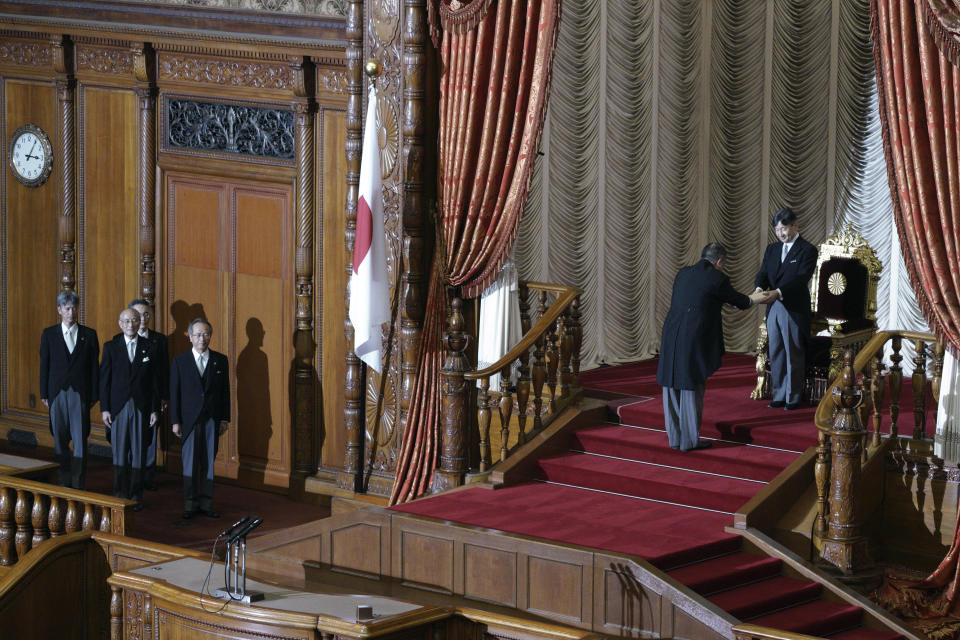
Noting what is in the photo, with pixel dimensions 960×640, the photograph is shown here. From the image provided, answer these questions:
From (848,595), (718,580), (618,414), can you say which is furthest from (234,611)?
(618,414)

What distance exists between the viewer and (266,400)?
1145cm

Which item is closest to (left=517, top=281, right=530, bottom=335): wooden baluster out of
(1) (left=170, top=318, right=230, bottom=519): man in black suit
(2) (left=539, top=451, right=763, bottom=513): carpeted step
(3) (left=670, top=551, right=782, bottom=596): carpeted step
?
(2) (left=539, top=451, right=763, bottom=513): carpeted step

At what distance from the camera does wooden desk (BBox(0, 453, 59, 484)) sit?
29.7ft

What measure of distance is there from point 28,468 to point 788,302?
4736 mm

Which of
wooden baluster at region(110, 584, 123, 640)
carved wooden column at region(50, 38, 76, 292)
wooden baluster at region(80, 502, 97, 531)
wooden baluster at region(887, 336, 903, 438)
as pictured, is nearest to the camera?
wooden baluster at region(110, 584, 123, 640)

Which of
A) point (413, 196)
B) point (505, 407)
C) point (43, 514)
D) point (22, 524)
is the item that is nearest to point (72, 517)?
point (43, 514)

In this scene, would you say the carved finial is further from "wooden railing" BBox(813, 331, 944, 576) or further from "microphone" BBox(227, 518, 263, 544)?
"microphone" BBox(227, 518, 263, 544)

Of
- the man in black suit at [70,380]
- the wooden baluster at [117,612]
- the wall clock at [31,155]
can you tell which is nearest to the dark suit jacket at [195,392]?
the man in black suit at [70,380]

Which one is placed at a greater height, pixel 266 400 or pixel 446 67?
pixel 446 67

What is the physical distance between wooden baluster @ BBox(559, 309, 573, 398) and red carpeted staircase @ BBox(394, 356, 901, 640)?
0.34 metres

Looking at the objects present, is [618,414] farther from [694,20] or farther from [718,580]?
[694,20]

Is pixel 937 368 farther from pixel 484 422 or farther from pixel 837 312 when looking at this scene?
pixel 484 422

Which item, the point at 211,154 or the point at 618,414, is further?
the point at 211,154

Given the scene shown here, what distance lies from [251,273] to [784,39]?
15.4 ft
